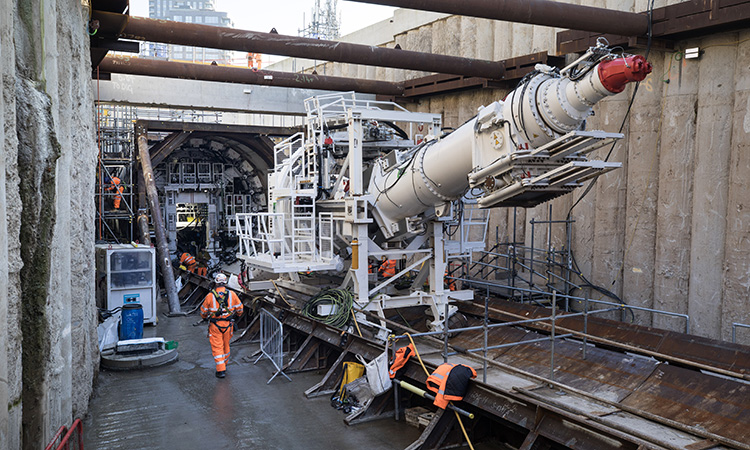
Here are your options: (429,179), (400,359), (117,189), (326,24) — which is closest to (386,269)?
(429,179)

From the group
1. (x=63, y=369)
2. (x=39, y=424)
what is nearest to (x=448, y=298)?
(x=63, y=369)

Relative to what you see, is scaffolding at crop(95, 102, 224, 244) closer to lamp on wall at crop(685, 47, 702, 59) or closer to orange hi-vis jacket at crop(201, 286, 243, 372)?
orange hi-vis jacket at crop(201, 286, 243, 372)

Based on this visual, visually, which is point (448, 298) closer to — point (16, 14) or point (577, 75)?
point (577, 75)

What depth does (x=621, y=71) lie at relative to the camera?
17.9 ft

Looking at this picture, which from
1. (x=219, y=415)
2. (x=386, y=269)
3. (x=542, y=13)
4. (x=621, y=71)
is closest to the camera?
(x=621, y=71)

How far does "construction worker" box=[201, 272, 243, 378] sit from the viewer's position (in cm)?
961

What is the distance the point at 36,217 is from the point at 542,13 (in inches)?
282

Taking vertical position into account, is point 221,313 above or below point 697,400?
above

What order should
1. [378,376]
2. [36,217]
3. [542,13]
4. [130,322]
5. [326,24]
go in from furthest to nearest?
[326,24]
[130,322]
[542,13]
[378,376]
[36,217]

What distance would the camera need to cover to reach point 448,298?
1023 centimetres

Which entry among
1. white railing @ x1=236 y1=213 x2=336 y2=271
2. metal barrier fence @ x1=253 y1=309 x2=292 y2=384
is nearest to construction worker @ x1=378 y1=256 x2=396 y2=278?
white railing @ x1=236 y1=213 x2=336 y2=271

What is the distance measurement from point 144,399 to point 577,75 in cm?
701

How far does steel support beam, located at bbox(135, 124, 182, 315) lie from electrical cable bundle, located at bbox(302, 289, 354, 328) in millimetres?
5641

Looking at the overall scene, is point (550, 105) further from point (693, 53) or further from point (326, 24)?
point (326, 24)
